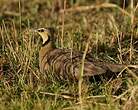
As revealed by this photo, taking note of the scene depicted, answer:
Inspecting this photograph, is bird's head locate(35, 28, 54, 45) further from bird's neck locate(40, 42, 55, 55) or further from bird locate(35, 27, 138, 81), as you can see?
bird locate(35, 27, 138, 81)

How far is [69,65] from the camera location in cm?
597

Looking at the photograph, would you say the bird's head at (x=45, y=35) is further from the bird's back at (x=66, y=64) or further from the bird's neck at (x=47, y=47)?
the bird's back at (x=66, y=64)

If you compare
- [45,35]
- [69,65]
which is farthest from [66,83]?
[45,35]

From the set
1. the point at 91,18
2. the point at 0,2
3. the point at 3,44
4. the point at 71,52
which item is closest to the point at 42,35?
the point at 3,44

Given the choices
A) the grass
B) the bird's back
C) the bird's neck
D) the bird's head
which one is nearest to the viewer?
the grass

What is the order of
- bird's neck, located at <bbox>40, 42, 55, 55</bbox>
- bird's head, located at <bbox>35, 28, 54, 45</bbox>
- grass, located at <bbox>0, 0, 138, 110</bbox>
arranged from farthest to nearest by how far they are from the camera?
bird's head, located at <bbox>35, 28, 54, 45</bbox> < bird's neck, located at <bbox>40, 42, 55, 55</bbox> < grass, located at <bbox>0, 0, 138, 110</bbox>

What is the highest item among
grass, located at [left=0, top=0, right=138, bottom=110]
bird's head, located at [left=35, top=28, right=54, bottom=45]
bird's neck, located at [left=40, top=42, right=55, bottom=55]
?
bird's head, located at [left=35, top=28, right=54, bottom=45]

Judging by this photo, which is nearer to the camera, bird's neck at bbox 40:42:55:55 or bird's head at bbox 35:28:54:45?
bird's neck at bbox 40:42:55:55

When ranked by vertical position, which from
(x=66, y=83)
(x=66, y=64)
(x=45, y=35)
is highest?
(x=45, y=35)

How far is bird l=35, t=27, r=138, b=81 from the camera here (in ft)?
19.1

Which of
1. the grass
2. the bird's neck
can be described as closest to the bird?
the bird's neck

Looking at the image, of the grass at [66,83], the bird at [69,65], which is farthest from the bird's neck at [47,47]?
the grass at [66,83]

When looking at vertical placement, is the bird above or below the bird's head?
below

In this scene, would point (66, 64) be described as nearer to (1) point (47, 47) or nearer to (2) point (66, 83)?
(2) point (66, 83)
